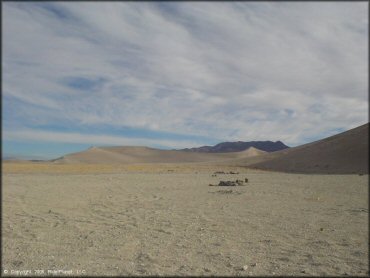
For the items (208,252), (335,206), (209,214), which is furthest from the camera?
(335,206)

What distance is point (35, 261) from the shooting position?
6613 millimetres

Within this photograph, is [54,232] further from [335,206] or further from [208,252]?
[335,206]

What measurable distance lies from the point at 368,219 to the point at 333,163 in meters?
34.5

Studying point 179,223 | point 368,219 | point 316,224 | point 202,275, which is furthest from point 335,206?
point 202,275

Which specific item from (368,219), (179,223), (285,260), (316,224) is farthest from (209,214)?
(285,260)

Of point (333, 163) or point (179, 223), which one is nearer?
point (179, 223)

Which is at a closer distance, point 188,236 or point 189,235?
point 188,236

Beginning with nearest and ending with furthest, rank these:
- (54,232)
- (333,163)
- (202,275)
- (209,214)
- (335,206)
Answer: (202,275)
(54,232)
(209,214)
(335,206)
(333,163)

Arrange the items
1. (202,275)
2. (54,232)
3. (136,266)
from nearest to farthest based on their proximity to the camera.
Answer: (202,275) < (136,266) < (54,232)

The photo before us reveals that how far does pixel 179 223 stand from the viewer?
10.8 m

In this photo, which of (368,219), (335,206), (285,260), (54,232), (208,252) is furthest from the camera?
(335,206)

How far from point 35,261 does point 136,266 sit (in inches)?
66.1

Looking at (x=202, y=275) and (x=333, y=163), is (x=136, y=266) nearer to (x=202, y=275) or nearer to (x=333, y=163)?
(x=202, y=275)

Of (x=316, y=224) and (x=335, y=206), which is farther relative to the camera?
(x=335, y=206)
